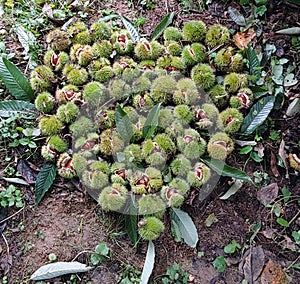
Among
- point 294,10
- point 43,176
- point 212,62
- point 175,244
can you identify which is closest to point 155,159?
point 175,244

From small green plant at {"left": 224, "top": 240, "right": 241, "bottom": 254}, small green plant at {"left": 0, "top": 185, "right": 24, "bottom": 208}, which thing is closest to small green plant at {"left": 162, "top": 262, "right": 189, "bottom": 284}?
small green plant at {"left": 224, "top": 240, "right": 241, "bottom": 254}

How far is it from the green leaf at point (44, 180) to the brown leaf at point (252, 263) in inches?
27.7

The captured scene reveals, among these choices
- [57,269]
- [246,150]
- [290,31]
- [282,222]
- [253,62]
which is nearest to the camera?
[57,269]

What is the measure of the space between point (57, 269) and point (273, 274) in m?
0.69

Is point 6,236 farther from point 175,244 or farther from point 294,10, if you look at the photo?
point 294,10

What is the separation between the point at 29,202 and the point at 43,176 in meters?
0.10

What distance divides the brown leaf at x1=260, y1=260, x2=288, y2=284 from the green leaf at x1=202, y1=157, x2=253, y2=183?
28 centimetres

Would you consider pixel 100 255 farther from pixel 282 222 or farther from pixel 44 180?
pixel 282 222

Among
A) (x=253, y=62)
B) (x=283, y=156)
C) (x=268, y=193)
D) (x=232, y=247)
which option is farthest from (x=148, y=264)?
(x=253, y=62)

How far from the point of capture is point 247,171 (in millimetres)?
1550

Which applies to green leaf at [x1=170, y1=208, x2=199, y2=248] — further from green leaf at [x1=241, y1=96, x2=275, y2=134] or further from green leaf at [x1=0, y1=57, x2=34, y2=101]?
green leaf at [x1=0, y1=57, x2=34, y2=101]

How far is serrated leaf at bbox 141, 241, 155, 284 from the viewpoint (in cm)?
131

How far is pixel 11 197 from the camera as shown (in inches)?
56.5

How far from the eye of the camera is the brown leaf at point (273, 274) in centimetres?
135
